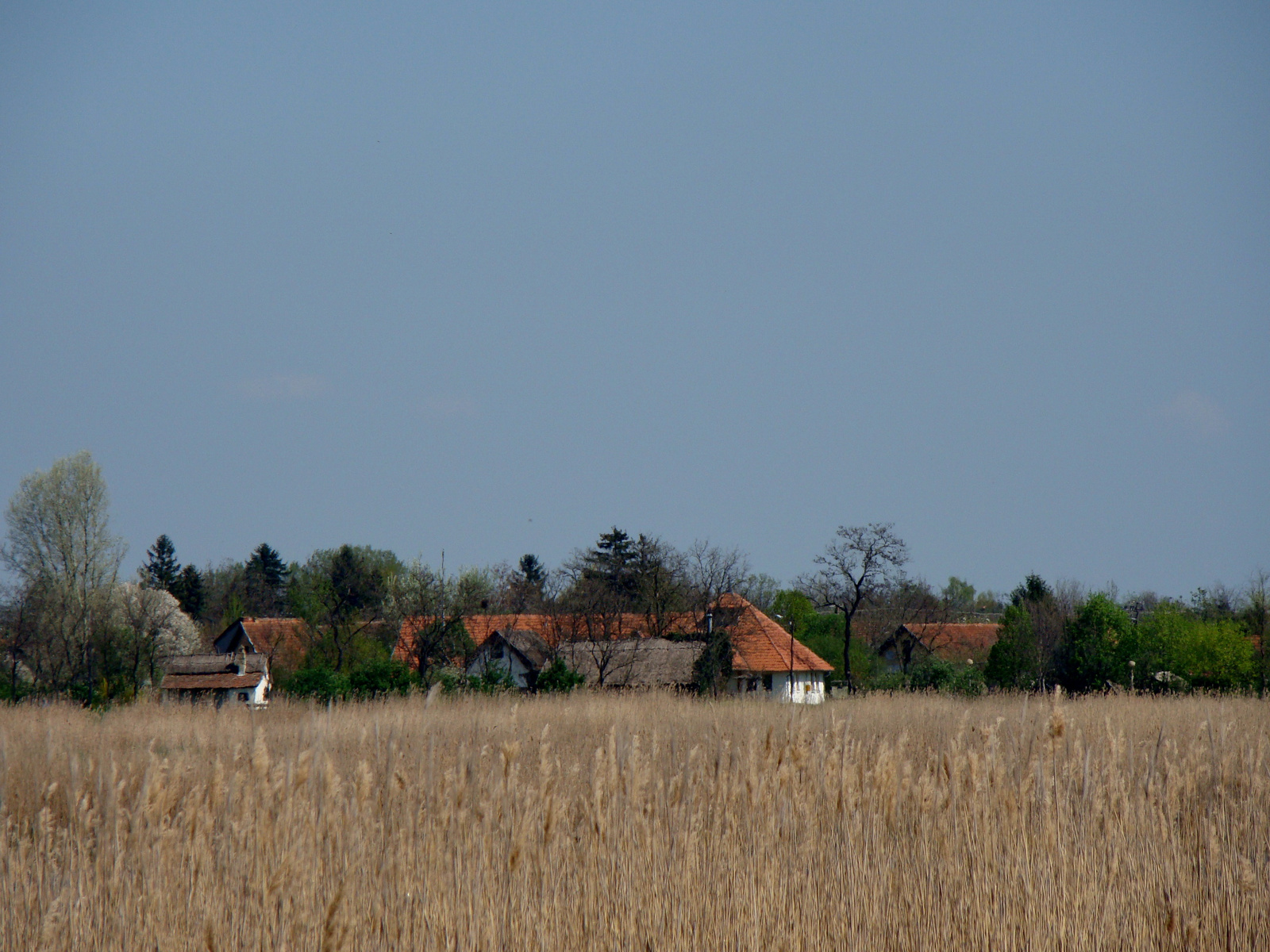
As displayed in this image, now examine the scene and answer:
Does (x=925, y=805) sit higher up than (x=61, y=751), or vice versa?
(x=925, y=805)

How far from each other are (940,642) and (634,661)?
1461 inches

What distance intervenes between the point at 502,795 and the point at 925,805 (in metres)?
2.23

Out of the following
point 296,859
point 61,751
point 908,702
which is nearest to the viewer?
point 296,859

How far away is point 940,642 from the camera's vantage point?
65625 millimetres

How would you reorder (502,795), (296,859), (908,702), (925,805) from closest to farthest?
(296,859) → (502,795) → (925,805) → (908,702)

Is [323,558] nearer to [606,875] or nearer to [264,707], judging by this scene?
[264,707]

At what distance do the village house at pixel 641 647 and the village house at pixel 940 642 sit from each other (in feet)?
35.9

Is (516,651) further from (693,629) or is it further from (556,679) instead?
(556,679)

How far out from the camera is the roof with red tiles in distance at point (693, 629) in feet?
135

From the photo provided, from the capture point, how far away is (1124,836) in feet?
17.6

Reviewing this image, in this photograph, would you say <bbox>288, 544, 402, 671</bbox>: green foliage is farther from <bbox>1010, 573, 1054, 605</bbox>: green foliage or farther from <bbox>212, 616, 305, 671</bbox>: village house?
<bbox>1010, 573, 1054, 605</bbox>: green foliage

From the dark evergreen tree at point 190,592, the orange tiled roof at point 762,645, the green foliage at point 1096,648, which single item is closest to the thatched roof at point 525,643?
the orange tiled roof at point 762,645

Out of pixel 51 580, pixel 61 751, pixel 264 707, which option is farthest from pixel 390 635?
pixel 61 751

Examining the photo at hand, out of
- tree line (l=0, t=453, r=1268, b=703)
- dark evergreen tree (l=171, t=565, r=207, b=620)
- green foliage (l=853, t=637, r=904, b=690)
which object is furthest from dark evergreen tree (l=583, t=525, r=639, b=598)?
dark evergreen tree (l=171, t=565, r=207, b=620)
